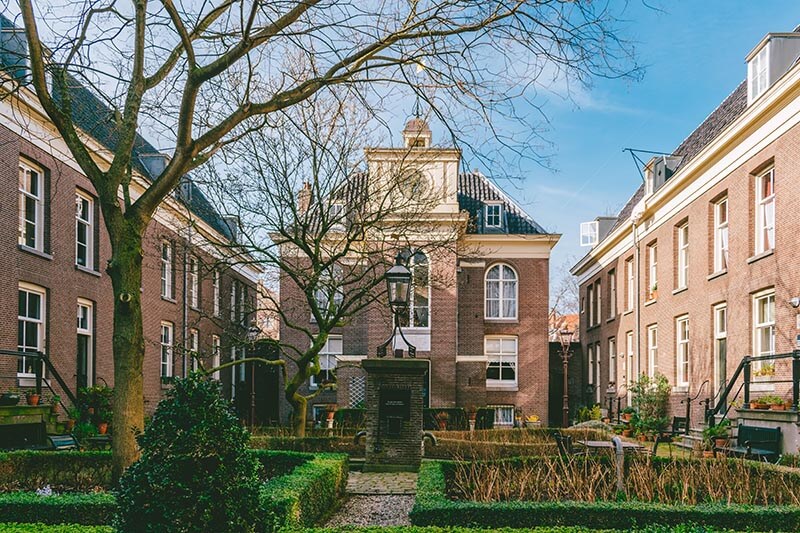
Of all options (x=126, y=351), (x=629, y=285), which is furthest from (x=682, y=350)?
(x=126, y=351)

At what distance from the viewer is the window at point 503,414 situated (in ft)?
108

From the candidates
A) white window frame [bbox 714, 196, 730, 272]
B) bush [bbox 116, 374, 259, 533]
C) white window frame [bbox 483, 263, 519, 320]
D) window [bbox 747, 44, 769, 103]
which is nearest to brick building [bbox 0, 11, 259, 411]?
bush [bbox 116, 374, 259, 533]

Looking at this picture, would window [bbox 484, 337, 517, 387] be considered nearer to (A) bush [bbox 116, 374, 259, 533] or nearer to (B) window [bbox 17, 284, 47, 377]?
(B) window [bbox 17, 284, 47, 377]

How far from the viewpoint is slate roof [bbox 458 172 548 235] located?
34438 mm

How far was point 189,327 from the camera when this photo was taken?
30.8 meters

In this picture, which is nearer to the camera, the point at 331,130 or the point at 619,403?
the point at 331,130

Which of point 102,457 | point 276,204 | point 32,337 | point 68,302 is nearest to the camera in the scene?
point 102,457

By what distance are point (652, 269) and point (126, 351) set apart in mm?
22839

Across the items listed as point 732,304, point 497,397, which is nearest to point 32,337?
point 732,304

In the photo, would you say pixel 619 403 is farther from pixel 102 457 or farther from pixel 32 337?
pixel 102 457

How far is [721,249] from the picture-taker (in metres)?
21.5

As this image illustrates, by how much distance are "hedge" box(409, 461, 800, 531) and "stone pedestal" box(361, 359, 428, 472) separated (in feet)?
19.4

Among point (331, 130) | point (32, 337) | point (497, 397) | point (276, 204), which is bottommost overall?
point (497, 397)

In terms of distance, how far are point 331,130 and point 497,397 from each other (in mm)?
20074
